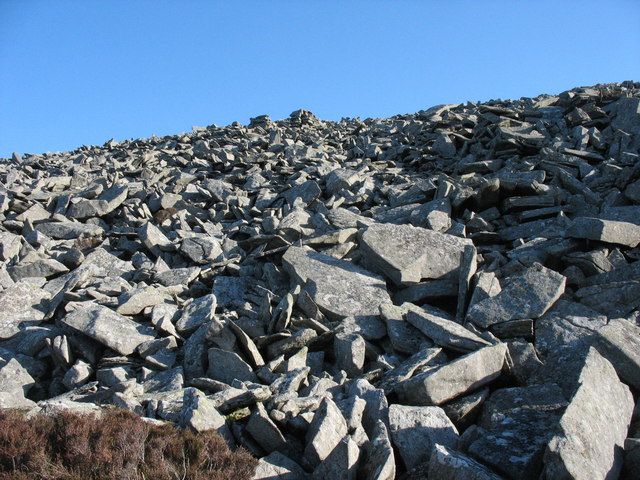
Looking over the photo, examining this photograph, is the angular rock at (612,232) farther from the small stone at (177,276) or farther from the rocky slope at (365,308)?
the small stone at (177,276)

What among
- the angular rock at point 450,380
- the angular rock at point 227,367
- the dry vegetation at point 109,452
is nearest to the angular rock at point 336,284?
the angular rock at point 227,367

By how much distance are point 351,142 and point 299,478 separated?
932 inches

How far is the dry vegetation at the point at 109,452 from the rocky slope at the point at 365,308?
38 centimetres

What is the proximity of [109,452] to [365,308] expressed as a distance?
5641mm

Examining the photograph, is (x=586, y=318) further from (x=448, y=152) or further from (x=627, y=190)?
(x=448, y=152)

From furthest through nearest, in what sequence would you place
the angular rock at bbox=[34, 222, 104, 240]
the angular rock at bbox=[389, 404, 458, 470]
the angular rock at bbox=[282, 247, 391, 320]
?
the angular rock at bbox=[34, 222, 104, 240] → the angular rock at bbox=[282, 247, 391, 320] → the angular rock at bbox=[389, 404, 458, 470]

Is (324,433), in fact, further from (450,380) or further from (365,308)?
(365,308)

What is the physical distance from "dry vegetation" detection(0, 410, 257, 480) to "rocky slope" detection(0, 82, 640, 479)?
0.38m

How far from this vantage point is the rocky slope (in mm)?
5055

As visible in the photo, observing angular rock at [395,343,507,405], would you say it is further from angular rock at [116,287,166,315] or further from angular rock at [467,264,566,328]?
angular rock at [116,287,166,315]

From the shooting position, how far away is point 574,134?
1791 cm

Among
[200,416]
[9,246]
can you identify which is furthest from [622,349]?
[9,246]

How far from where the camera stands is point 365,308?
9.14 meters

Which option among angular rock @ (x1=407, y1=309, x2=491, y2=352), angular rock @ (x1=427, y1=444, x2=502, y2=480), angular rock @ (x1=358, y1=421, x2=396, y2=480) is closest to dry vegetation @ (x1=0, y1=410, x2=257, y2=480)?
angular rock @ (x1=358, y1=421, x2=396, y2=480)
